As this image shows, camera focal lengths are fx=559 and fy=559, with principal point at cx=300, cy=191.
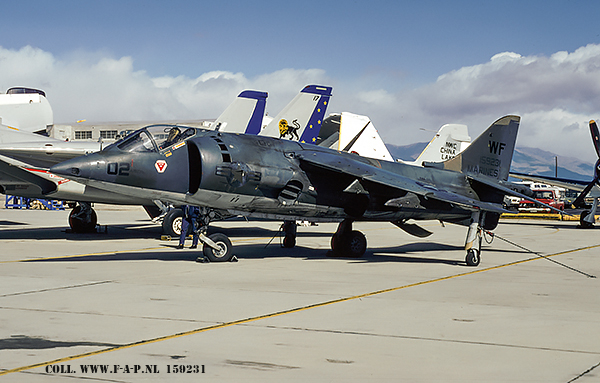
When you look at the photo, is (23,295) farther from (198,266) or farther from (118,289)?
(198,266)

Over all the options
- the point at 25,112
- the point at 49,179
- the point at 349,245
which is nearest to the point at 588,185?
the point at 349,245

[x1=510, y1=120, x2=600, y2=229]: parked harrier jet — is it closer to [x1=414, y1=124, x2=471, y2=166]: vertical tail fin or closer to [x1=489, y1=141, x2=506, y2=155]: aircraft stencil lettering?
[x1=414, y1=124, x2=471, y2=166]: vertical tail fin

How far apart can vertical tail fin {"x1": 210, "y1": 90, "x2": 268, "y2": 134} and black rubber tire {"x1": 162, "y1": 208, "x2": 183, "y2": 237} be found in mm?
7146

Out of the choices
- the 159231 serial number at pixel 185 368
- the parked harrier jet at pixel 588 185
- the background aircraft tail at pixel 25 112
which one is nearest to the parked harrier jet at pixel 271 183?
the 159231 serial number at pixel 185 368

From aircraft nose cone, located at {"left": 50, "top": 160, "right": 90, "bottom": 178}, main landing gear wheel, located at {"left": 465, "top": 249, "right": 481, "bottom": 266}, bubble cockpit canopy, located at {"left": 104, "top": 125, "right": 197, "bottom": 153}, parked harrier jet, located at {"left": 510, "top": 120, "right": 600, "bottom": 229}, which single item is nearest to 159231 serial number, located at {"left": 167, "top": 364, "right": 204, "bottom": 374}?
aircraft nose cone, located at {"left": 50, "top": 160, "right": 90, "bottom": 178}

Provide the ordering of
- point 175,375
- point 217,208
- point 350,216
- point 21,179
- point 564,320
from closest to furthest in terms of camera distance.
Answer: point 175,375
point 564,320
point 217,208
point 350,216
point 21,179

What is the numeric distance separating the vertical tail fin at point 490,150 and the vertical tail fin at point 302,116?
885 cm

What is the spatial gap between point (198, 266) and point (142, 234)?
967cm

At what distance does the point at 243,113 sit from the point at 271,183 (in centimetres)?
1380

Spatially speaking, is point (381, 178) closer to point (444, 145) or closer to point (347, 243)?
point (347, 243)

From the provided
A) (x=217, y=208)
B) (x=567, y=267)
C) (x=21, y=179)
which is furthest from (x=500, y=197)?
(x=21, y=179)

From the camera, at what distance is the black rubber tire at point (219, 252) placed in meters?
13.1

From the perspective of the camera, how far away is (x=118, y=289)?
30.4ft

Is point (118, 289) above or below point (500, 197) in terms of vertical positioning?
below
